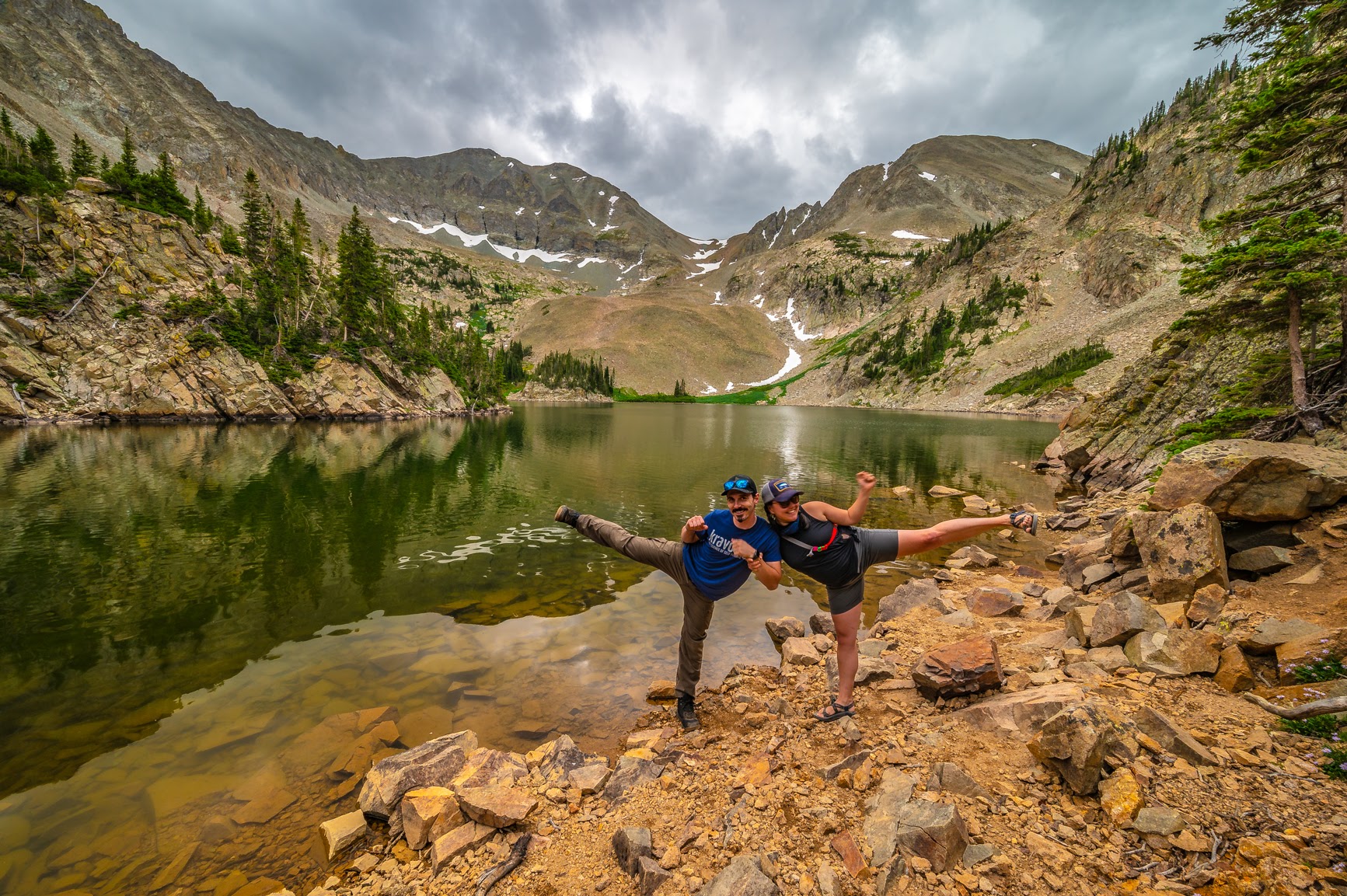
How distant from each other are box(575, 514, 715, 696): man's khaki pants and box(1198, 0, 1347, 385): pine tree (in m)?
18.7

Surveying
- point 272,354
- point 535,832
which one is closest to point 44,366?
point 272,354

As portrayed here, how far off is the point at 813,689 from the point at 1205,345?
2933 centimetres

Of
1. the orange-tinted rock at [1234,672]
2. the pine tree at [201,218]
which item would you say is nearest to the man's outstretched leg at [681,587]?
the orange-tinted rock at [1234,672]

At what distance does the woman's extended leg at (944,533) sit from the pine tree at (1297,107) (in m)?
15.6

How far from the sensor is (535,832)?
18.6 ft

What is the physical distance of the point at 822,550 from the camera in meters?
6.85

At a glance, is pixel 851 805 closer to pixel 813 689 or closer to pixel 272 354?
pixel 813 689

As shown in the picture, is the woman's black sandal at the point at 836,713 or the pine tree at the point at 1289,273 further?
the pine tree at the point at 1289,273

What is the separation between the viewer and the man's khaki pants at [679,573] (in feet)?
25.1

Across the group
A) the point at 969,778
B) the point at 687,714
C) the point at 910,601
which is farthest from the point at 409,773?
the point at 910,601

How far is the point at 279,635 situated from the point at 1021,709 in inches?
581

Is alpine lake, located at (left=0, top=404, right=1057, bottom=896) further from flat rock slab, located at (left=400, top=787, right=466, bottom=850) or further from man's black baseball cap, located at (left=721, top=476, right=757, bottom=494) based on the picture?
man's black baseball cap, located at (left=721, top=476, right=757, bottom=494)

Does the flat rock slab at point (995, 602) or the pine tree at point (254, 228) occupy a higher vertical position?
the pine tree at point (254, 228)

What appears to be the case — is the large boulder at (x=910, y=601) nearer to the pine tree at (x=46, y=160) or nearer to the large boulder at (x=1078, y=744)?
the large boulder at (x=1078, y=744)
